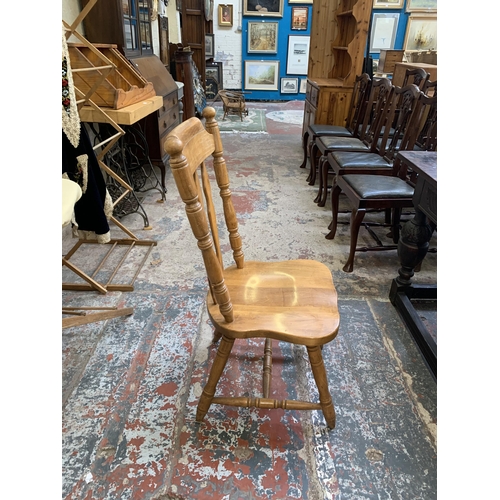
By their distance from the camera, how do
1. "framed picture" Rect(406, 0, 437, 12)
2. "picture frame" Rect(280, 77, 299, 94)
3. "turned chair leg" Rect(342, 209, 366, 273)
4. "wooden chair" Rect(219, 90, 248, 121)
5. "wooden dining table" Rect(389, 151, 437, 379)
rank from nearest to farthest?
"wooden dining table" Rect(389, 151, 437, 379)
"turned chair leg" Rect(342, 209, 366, 273)
"wooden chair" Rect(219, 90, 248, 121)
"framed picture" Rect(406, 0, 437, 12)
"picture frame" Rect(280, 77, 299, 94)

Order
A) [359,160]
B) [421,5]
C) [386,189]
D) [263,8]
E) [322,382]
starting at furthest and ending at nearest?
[263,8] < [421,5] < [359,160] < [386,189] < [322,382]

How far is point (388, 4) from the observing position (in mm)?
7398

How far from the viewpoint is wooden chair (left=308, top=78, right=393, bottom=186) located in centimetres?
291

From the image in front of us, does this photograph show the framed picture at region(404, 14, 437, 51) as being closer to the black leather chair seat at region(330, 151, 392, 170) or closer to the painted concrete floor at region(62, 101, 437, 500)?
the black leather chair seat at region(330, 151, 392, 170)

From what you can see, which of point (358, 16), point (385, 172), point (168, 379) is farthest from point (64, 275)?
point (358, 16)

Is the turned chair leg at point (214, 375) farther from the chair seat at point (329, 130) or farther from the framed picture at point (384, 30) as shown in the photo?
the framed picture at point (384, 30)

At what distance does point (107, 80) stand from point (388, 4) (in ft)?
24.1

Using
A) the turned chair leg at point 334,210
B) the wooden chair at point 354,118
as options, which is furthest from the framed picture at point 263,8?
the turned chair leg at point 334,210

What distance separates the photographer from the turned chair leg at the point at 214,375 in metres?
1.23

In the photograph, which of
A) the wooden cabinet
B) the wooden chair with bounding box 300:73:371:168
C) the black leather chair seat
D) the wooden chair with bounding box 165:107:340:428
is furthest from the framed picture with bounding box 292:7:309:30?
the wooden chair with bounding box 165:107:340:428

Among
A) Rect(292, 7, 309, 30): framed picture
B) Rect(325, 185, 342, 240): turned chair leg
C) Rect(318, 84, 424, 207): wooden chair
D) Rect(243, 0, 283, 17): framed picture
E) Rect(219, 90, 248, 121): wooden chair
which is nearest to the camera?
Rect(318, 84, 424, 207): wooden chair

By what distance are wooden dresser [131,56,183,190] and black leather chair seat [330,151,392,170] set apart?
1.47 meters

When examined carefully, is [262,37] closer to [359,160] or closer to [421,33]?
[421,33]

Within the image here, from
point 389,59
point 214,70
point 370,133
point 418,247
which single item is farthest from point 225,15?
point 418,247
